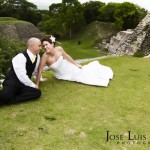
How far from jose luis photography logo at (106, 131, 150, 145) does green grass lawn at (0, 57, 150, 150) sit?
1 centimetres

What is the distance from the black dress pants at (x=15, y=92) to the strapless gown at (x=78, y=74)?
137 centimetres

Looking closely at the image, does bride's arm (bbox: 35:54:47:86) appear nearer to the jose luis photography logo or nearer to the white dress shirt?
the white dress shirt

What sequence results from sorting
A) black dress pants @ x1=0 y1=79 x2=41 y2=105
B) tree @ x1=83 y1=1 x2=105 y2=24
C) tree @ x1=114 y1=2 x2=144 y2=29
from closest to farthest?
black dress pants @ x1=0 y1=79 x2=41 y2=105, tree @ x1=114 y1=2 x2=144 y2=29, tree @ x1=83 y1=1 x2=105 y2=24

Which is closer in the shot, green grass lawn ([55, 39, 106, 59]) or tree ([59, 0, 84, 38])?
green grass lawn ([55, 39, 106, 59])

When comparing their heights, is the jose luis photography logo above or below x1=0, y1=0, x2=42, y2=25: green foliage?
above

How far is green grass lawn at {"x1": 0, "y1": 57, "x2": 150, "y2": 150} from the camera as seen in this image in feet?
13.4

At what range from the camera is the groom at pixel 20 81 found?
17.5 feet

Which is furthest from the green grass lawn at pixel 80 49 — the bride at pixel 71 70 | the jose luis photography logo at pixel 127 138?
the jose luis photography logo at pixel 127 138

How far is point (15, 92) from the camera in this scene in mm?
5449

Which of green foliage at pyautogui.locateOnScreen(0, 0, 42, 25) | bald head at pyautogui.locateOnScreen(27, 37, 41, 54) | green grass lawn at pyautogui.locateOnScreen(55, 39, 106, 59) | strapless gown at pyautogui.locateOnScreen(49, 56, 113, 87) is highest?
bald head at pyautogui.locateOnScreen(27, 37, 41, 54)

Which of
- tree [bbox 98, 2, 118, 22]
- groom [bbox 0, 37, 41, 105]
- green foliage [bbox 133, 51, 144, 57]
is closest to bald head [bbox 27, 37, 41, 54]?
groom [bbox 0, 37, 41, 105]

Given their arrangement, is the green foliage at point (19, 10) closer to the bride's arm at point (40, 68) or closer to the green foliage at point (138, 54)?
the green foliage at point (138, 54)

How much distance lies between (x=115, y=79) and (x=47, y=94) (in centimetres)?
212

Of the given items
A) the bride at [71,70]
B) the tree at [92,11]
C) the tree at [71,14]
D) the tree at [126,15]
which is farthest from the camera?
the tree at [92,11]
